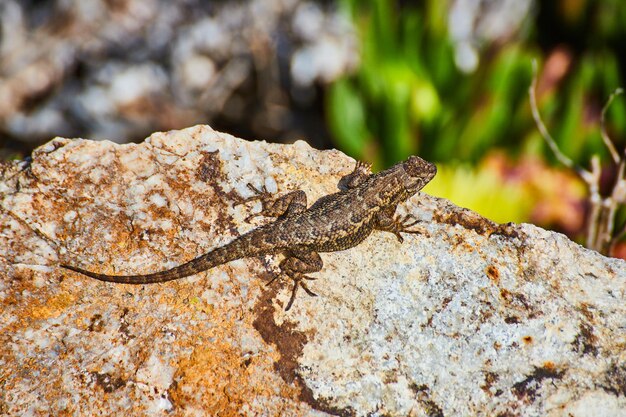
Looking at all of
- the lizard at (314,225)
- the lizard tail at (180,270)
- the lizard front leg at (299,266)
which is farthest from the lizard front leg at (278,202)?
the lizard tail at (180,270)

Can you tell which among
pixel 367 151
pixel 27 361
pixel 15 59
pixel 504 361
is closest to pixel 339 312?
pixel 504 361

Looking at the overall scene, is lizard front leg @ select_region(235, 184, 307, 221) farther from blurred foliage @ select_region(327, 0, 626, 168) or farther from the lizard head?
blurred foliage @ select_region(327, 0, 626, 168)

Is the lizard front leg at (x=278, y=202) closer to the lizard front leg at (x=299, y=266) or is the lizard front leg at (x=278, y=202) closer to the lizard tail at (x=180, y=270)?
the lizard front leg at (x=299, y=266)

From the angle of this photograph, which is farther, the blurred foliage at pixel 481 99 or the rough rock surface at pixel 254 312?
the blurred foliage at pixel 481 99

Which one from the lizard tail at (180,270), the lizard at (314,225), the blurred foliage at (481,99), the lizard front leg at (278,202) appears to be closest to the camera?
the lizard tail at (180,270)

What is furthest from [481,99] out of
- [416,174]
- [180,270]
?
[180,270]

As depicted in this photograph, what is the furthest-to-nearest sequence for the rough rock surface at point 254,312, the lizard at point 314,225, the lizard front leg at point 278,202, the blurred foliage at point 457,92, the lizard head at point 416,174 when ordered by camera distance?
the blurred foliage at point 457,92, the lizard head at point 416,174, the lizard front leg at point 278,202, the lizard at point 314,225, the rough rock surface at point 254,312

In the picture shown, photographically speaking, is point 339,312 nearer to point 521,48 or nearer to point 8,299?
point 8,299
